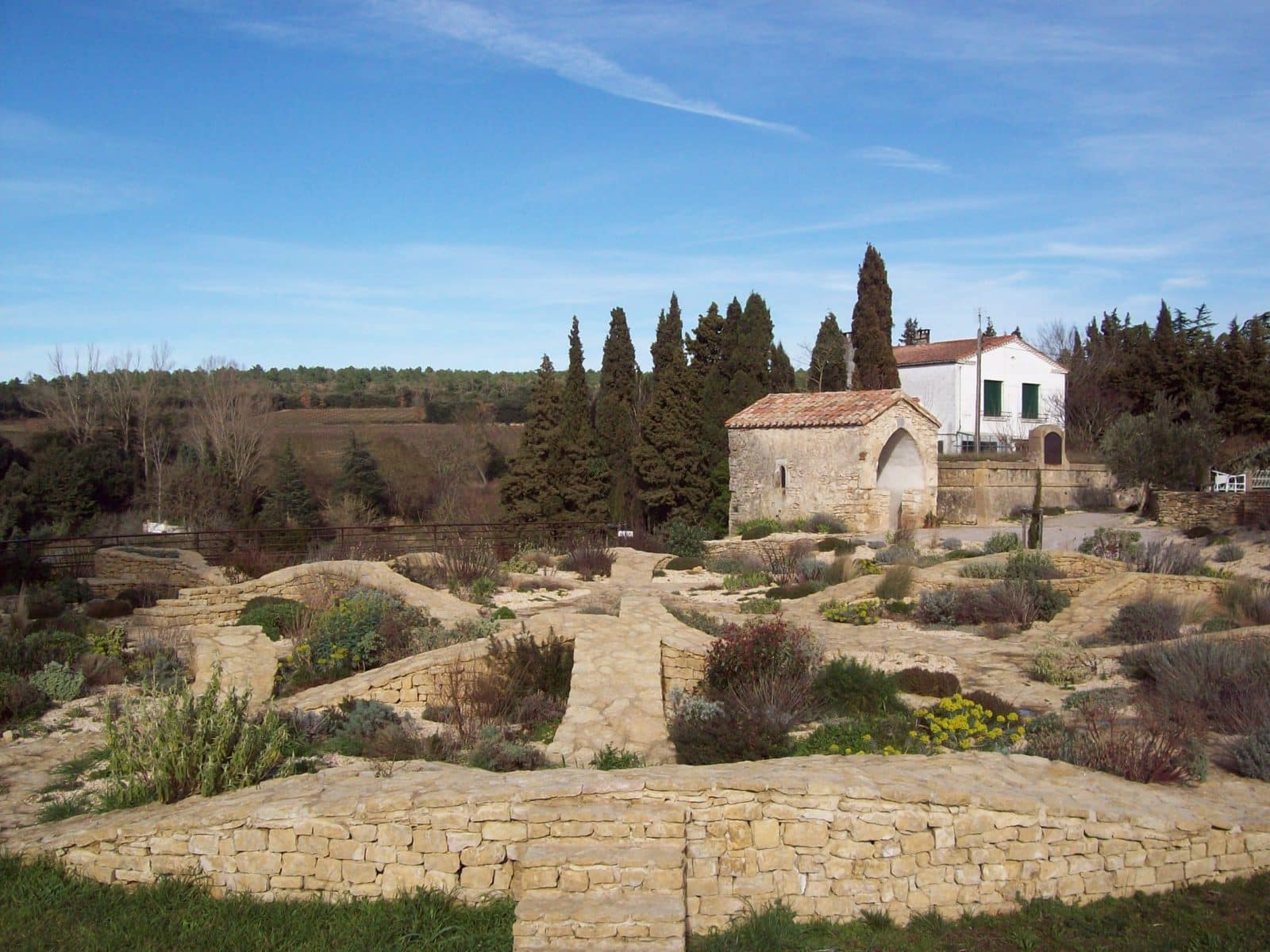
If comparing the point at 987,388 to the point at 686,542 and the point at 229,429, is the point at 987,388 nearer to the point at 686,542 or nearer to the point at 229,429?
the point at 686,542

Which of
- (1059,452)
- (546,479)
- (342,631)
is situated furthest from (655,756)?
(1059,452)

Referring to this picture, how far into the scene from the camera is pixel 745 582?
682 inches

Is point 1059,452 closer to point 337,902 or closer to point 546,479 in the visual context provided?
point 546,479

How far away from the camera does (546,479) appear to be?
2984 cm

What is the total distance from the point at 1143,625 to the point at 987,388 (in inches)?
1207

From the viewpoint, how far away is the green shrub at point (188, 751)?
19.8 ft

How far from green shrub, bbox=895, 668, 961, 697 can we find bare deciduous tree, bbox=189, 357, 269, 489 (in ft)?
113

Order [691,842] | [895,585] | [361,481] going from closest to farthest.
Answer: [691,842]
[895,585]
[361,481]

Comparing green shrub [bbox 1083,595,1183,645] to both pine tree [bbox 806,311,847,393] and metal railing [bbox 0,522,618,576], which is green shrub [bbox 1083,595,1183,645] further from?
pine tree [bbox 806,311,847,393]

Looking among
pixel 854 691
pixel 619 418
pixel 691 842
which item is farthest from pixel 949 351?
pixel 691 842

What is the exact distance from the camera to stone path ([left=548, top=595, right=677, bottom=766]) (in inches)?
295

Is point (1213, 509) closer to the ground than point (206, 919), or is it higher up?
higher up

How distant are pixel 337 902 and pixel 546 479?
24659 millimetres

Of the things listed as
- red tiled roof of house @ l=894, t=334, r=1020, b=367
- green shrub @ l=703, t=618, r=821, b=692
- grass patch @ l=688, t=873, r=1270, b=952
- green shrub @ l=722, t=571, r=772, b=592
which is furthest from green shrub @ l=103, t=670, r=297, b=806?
red tiled roof of house @ l=894, t=334, r=1020, b=367
